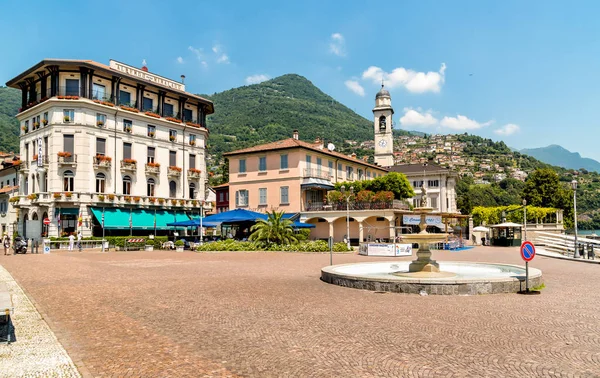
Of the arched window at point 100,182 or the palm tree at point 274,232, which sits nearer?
the palm tree at point 274,232

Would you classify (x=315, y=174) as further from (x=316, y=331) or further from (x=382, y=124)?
(x=382, y=124)

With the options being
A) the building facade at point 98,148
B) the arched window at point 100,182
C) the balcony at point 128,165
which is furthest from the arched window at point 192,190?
the arched window at point 100,182

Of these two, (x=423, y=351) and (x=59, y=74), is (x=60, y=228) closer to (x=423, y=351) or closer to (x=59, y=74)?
(x=59, y=74)

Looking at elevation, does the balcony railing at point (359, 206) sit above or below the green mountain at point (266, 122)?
below

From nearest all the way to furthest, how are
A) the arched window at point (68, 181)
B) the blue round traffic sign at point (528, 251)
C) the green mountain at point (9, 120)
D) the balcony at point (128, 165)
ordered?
1. the blue round traffic sign at point (528, 251)
2. the arched window at point (68, 181)
3. the balcony at point (128, 165)
4. the green mountain at point (9, 120)

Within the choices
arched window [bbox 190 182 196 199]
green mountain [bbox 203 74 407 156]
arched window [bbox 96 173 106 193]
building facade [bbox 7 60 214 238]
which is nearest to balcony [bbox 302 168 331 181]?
building facade [bbox 7 60 214 238]

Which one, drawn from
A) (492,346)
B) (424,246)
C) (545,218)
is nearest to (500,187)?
(545,218)

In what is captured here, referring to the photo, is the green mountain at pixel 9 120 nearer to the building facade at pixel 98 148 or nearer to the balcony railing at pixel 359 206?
the building facade at pixel 98 148

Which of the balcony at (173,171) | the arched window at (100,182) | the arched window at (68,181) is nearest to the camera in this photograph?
the arched window at (68,181)

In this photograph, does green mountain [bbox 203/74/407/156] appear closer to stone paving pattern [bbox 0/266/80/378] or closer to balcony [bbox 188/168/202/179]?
balcony [bbox 188/168/202/179]

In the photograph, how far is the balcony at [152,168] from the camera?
46.2 metres

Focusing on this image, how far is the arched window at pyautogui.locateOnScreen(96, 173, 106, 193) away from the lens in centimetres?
4238

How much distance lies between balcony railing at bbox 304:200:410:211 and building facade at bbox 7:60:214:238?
47.5 ft

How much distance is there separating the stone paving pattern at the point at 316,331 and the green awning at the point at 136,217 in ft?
94.6
